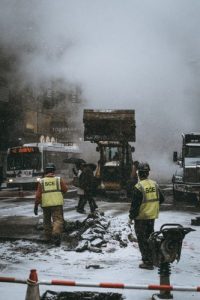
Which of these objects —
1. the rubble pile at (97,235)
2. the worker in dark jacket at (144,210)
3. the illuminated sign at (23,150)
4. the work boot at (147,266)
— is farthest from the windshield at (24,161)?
the work boot at (147,266)

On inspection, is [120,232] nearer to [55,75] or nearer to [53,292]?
[53,292]

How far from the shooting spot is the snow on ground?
233 inches

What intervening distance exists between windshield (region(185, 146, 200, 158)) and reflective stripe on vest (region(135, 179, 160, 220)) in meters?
12.7

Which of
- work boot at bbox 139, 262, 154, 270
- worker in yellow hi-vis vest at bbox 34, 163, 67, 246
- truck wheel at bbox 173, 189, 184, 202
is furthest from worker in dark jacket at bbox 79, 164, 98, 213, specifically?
work boot at bbox 139, 262, 154, 270

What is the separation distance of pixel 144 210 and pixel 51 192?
8.12ft

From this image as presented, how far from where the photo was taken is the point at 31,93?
44312 millimetres

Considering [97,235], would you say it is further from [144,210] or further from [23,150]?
[23,150]

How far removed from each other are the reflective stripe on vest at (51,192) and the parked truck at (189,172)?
10230 mm

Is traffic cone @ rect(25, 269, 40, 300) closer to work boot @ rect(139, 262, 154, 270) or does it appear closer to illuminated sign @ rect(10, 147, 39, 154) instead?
work boot @ rect(139, 262, 154, 270)

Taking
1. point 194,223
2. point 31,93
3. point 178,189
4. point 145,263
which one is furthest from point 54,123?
point 145,263

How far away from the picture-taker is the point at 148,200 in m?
7.34

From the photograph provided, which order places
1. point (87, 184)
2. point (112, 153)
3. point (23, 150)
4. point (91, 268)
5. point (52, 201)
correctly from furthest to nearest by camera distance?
point (23, 150) < point (112, 153) < point (87, 184) < point (52, 201) < point (91, 268)

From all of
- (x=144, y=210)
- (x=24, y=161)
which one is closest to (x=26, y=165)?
(x=24, y=161)

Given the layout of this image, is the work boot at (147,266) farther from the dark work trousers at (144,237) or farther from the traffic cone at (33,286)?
the traffic cone at (33,286)
